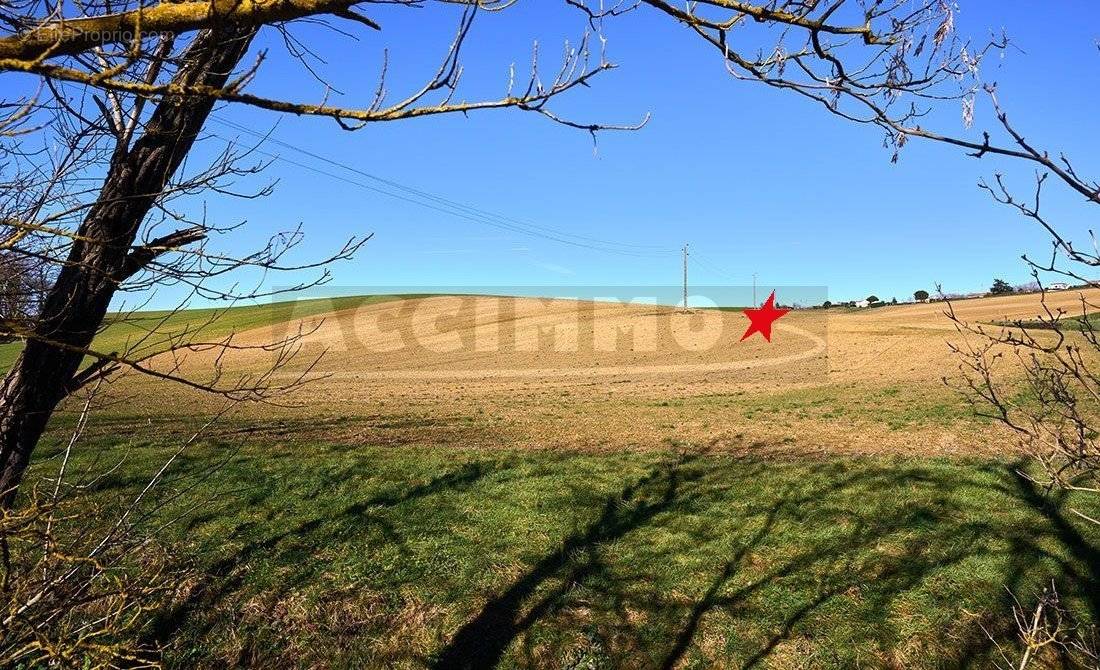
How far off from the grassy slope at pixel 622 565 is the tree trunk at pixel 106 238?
1280 millimetres

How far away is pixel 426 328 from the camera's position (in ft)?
161

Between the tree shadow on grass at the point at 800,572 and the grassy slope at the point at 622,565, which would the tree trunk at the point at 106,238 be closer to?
the grassy slope at the point at 622,565

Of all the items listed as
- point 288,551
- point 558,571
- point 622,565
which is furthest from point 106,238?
point 622,565

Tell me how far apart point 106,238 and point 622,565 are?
485 cm

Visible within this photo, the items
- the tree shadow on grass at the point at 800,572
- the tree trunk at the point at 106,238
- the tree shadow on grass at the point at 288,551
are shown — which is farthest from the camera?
the tree shadow on grass at the point at 288,551

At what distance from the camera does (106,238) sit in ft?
10.9

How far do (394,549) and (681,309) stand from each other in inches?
2054

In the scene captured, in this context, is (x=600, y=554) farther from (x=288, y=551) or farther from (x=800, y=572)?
(x=288, y=551)

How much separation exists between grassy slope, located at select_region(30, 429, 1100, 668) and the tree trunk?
4.20 feet

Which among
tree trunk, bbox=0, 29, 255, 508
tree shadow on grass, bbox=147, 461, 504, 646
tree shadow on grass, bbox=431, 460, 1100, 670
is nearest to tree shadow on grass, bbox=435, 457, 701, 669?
tree shadow on grass, bbox=431, 460, 1100, 670

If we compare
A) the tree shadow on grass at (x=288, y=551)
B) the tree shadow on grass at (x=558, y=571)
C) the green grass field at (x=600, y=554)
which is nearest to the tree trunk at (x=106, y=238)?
the green grass field at (x=600, y=554)

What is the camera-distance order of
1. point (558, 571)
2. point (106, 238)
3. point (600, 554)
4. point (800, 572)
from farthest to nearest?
point (600, 554) < point (558, 571) < point (800, 572) < point (106, 238)

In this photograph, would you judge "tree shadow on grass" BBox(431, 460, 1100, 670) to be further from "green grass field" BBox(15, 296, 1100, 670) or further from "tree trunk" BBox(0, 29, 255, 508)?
"tree trunk" BBox(0, 29, 255, 508)

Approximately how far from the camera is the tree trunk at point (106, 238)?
334 cm
